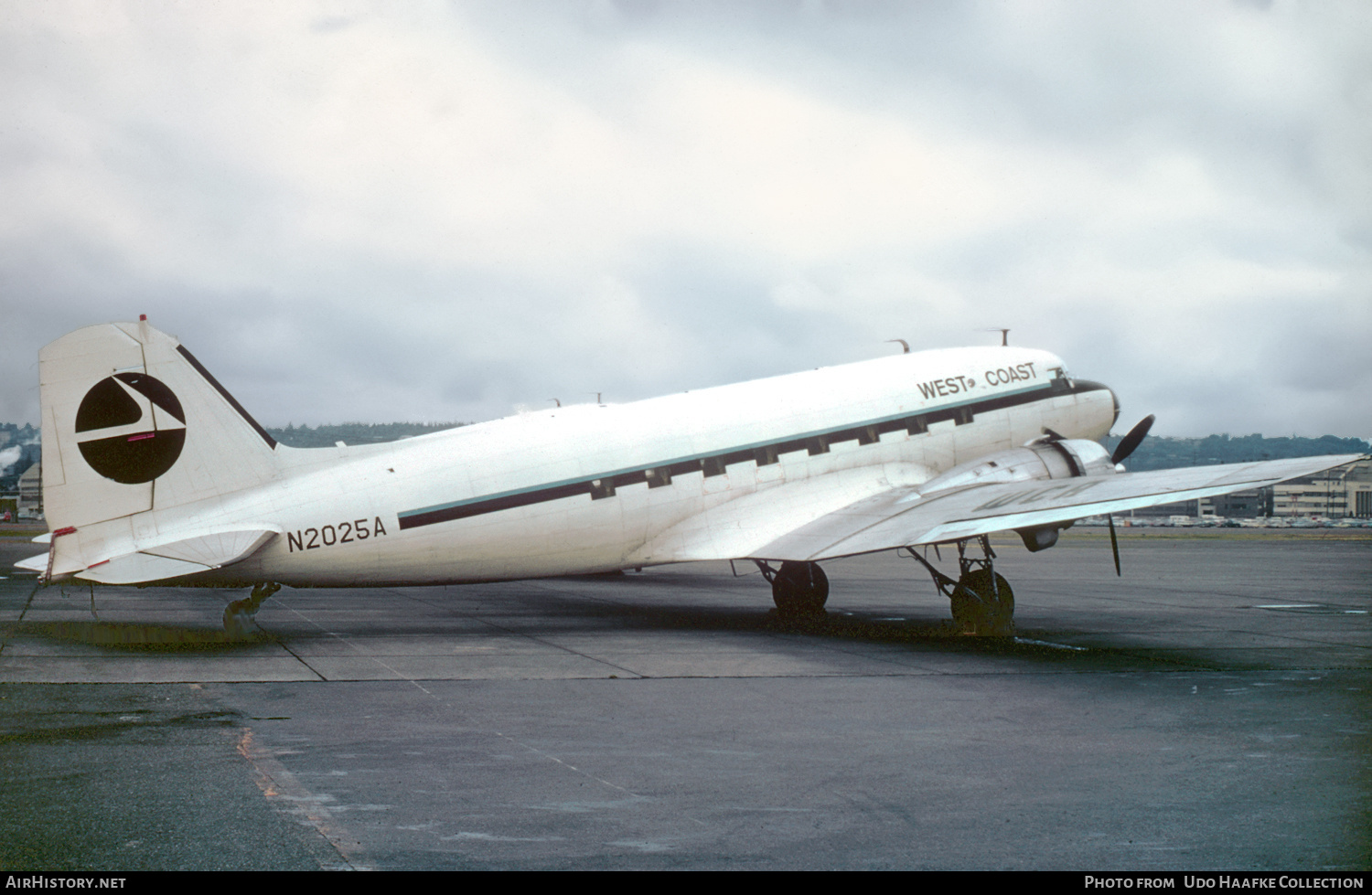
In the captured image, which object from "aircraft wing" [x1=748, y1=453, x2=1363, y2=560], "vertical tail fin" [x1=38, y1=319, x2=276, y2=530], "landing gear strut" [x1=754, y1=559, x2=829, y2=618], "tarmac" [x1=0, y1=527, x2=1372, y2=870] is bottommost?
"tarmac" [x1=0, y1=527, x2=1372, y2=870]

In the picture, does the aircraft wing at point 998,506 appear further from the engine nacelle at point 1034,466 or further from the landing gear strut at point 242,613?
the landing gear strut at point 242,613

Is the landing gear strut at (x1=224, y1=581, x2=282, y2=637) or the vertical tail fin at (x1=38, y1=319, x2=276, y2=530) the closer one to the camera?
the vertical tail fin at (x1=38, y1=319, x2=276, y2=530)

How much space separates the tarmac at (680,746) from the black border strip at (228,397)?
330 centimetres

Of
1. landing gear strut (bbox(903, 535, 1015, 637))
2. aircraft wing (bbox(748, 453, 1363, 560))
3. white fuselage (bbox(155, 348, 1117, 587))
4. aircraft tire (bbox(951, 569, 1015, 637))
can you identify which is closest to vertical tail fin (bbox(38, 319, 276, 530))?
white fuselage (bbox(155, 348, 1117, 587))

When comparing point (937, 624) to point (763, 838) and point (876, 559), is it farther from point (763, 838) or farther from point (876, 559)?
point (876, 559)

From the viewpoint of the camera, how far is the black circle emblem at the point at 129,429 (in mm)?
17188

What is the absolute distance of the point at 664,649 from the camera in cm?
1823

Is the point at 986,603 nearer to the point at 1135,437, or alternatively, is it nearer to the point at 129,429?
the point at 1135,437

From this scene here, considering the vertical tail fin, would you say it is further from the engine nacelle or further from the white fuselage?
the engine nacelle

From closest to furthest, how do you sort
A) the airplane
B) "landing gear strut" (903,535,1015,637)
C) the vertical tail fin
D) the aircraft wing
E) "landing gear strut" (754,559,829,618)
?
the aircraft wing → the vertical tail fin → the airplane → "landing gear strut" (903,535,1015,637) → "landing gear strut" (754,559,829,618)

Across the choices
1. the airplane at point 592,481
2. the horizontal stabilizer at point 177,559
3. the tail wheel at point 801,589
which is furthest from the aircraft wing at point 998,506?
the horizontal stabilizer at point 177,559

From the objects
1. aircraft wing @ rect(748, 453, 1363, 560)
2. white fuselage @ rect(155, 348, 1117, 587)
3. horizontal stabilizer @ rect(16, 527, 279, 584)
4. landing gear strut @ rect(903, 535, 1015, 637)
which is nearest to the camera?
horizontal stabilizer @ rect(16, 527, 279, 584)

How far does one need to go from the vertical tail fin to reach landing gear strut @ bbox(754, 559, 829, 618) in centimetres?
1041

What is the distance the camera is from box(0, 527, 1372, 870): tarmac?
24.2ft
